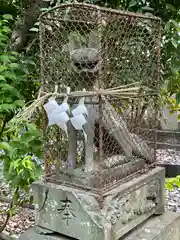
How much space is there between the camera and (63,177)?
1.23 meters

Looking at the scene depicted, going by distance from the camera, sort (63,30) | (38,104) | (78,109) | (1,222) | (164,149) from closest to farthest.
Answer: (78,109) < (38,104) < (63,30) < (1,222) < (164,149)

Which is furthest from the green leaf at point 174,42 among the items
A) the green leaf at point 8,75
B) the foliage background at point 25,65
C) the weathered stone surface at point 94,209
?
the green leaf at point 8,75

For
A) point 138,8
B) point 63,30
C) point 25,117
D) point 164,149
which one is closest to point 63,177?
point 25,117

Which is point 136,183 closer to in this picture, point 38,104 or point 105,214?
point 105,214

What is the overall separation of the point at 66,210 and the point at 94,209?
12 cm

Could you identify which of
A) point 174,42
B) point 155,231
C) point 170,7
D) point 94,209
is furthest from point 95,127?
point 170,7

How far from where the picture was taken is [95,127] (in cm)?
119

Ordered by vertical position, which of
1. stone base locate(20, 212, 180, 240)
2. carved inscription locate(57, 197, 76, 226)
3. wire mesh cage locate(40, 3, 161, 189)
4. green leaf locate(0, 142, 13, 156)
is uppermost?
wire mesh cage locate(40, 3, 161, 189)

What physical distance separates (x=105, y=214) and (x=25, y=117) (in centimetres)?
45

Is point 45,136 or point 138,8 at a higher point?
point 138,8

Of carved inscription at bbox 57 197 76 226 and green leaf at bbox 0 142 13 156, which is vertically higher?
green leaf at bbox 0 142 13 156

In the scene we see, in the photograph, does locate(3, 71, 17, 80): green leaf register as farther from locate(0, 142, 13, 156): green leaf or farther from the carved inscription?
the carved inscription

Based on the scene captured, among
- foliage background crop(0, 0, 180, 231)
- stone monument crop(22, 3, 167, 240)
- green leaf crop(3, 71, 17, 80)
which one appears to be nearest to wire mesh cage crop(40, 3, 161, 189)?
stone monument crop(22, 3, 167, 240)

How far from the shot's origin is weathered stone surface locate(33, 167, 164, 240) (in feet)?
3.58
